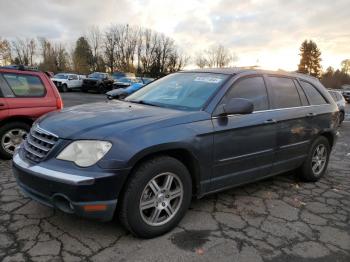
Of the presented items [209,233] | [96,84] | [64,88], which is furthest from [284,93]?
[64,88]

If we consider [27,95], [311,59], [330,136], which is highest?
[311,59]

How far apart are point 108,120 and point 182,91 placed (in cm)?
126

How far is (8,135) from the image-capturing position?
19.0ft

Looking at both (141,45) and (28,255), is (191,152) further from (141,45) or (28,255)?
(141,45)

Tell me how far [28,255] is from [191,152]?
1741mm

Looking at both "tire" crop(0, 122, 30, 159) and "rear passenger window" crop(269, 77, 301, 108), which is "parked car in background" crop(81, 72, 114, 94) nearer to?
"tire" crop(0, 122, 30, 159)

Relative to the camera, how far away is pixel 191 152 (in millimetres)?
3484

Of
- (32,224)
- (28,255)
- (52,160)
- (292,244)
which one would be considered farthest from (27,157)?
(292,244)

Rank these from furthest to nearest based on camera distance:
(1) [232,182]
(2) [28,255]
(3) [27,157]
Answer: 1. (1) [232,182]
2. (3) [27,157]
3. (2) [28,255]

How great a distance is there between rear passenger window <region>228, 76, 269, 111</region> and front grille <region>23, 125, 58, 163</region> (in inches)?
81.1

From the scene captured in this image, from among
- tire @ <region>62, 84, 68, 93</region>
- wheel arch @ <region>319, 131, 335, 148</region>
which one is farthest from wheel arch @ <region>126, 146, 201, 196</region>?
tire @ <region>62, 84, 68, 93</region>

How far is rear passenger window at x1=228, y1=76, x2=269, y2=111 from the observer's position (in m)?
4.15

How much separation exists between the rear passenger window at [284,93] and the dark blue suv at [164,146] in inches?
0.6

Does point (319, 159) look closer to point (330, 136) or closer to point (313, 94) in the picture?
point (330, 136)
